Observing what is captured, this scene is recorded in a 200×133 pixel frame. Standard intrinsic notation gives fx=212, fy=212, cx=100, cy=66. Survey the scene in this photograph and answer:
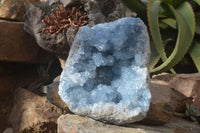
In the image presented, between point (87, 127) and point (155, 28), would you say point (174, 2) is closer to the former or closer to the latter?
point (155, 28)

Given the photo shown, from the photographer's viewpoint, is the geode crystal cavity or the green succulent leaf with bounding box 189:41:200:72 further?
the green succulent leaf with bounding box 189:41:200:72

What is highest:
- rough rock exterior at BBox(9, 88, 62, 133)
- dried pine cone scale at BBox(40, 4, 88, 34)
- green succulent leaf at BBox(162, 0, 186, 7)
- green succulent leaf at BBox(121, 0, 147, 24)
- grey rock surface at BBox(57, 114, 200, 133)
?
green succulent leaf at BBox(162, 0, 186, 7)

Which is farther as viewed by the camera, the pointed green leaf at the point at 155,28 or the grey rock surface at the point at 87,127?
the pointed green leaf at the point at 155,28

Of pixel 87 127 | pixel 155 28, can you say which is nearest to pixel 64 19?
pixel 155 28

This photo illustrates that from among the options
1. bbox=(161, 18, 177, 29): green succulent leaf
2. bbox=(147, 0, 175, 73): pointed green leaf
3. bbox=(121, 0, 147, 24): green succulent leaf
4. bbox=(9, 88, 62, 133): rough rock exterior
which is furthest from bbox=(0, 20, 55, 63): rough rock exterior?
bbox=(161, 18, 177, 29): green succulent leaf

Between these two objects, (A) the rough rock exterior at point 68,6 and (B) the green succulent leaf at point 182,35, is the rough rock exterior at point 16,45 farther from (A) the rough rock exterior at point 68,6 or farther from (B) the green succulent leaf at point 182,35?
(B) the green succulent leaf at point 182,35

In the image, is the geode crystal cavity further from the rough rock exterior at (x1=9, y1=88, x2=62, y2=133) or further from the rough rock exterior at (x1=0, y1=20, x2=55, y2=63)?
the rough rock exterior at (x1=0, y1=20, x2=55, y2=63)

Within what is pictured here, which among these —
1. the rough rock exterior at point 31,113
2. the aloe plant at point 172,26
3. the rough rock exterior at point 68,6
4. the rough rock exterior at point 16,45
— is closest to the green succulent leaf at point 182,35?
the aloe plant at point 172,26

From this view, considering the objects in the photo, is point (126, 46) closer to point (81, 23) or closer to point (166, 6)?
point (81, 23)
